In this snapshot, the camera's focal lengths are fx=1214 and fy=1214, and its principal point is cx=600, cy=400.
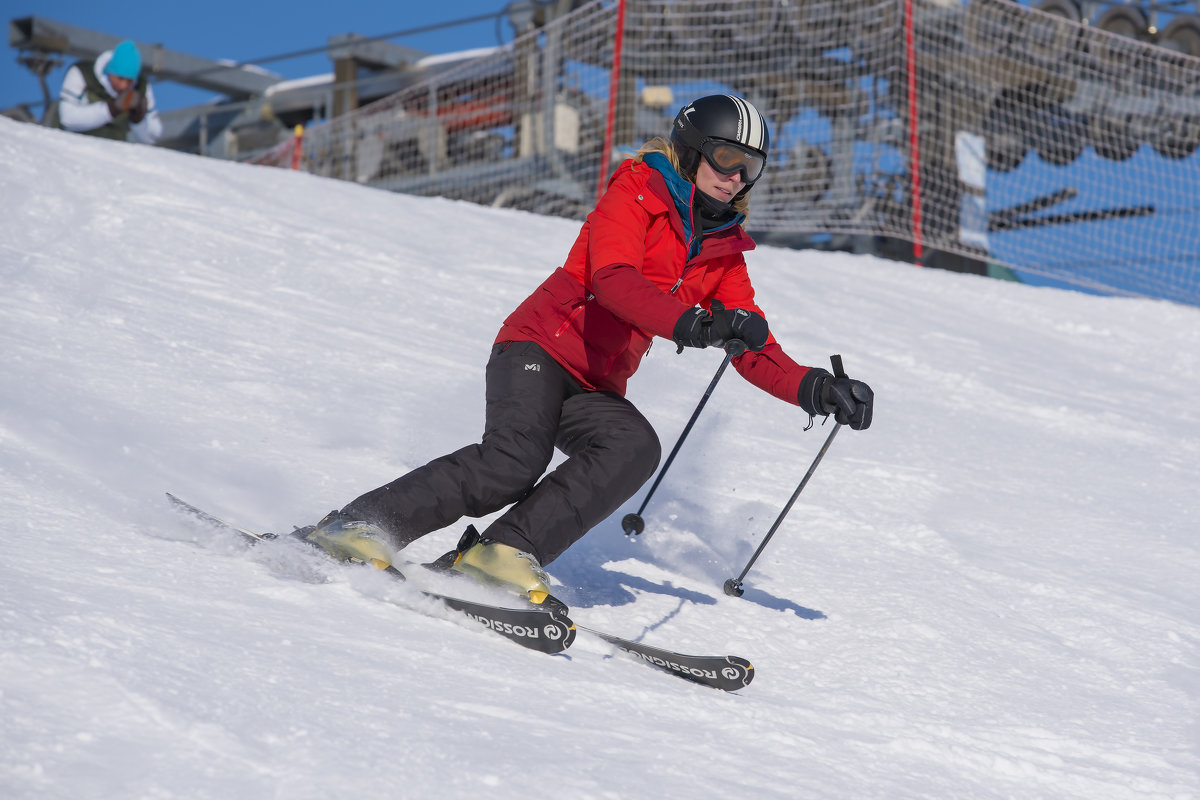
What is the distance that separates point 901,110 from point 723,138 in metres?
8.97

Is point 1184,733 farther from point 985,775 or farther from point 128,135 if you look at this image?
point 128,135

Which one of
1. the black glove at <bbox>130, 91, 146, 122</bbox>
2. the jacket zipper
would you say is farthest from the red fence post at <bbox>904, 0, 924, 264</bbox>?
the jacket zipper

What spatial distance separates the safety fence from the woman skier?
26.2 feet

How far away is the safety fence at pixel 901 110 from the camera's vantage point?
1144 centimetres

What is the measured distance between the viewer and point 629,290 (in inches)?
115

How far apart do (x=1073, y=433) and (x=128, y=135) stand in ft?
23.6

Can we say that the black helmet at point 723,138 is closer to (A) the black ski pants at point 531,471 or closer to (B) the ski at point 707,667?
(A) the black ski pants at point 531,471

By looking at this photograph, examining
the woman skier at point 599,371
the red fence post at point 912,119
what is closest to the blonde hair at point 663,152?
the woman skier at point 599,371

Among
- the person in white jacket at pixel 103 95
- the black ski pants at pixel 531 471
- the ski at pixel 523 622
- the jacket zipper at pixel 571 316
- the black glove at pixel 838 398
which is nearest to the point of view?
the ski at pixel 523 622

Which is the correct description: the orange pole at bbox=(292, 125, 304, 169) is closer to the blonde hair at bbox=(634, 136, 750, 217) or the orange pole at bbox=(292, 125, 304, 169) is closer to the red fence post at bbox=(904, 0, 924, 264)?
the red fence post at bbox=(904, 0, 924, 264)

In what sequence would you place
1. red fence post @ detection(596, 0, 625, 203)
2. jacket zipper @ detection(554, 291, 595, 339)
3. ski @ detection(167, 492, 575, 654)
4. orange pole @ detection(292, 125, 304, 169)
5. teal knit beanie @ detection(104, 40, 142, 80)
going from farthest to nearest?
orange pole @ detection(292, 125, 304, 169), red fence post @ detection(596, 0, 625, 203), teal knit beanie @ detection(104, 40, 142, 80), jacket zipper @ detection(554, 291, 595, 339), ski @ detection(167, 492, 575, 654)

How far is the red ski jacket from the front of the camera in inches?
116

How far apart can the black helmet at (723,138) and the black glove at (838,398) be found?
22.1 inches

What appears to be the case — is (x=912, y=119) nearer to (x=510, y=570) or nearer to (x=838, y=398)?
(x=838, y=398)
